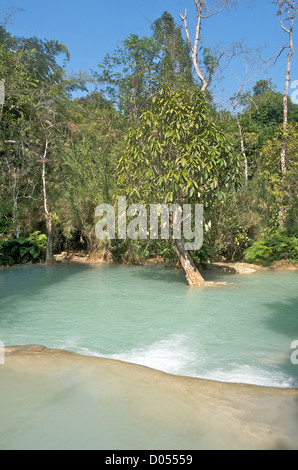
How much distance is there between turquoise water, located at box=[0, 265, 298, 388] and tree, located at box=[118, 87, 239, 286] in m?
1.46

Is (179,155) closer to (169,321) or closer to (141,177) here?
(141,177)

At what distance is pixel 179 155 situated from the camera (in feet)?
22.9

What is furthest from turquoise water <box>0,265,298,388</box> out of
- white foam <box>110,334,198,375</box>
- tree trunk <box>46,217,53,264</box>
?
tree trunk <box>46,217,53,264</box>

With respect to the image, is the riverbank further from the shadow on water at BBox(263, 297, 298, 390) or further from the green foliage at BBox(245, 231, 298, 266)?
the shadow on water at BBox(263, 297, 298, 390)

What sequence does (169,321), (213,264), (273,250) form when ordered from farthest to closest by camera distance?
1. (213,264)
2. (273,250)
3. (169,321)

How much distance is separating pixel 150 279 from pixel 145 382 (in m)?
5.54

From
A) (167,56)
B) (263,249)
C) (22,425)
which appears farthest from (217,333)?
(167,56)

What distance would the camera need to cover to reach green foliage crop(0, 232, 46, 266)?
432 inches

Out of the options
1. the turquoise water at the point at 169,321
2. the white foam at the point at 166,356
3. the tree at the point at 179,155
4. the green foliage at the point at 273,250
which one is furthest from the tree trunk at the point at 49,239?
the white foam at the point at 166,356

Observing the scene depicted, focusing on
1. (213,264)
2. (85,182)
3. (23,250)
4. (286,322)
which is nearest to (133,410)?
(286,322)

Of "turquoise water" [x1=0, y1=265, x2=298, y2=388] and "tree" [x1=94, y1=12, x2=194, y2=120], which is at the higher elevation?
"tree" [x1=94, y1=12, x2=194, y2=120]

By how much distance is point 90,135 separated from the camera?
14234mm

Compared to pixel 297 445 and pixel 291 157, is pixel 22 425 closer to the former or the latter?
pixel 297 445

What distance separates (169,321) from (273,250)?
5.93 m
